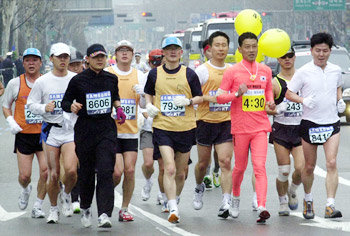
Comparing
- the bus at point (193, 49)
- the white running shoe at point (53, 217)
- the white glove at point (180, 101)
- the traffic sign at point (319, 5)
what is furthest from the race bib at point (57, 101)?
the traffic sign at point (319, 5)

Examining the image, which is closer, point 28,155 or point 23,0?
point 28,155

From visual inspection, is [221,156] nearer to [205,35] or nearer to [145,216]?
[145,216]

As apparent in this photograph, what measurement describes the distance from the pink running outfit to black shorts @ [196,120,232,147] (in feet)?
2.03

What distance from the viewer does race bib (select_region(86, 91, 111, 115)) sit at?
31.8ft

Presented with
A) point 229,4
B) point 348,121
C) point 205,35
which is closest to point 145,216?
point 348,121

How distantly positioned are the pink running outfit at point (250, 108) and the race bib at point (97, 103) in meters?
1.15

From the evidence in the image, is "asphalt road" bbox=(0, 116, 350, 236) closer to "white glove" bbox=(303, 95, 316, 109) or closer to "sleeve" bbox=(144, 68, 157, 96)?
"white glove" bbox=(303, 95, 316, 109)

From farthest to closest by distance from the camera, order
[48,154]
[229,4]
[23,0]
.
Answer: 1. [229,4]
2. [23,0]
3. [48,154]

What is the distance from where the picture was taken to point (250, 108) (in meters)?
9.94

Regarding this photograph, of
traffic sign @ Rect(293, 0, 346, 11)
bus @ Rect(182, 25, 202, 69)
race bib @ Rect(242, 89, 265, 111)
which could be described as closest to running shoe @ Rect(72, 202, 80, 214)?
race bib @ Rect(242, 89, 265, 111)

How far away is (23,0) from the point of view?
226 ft

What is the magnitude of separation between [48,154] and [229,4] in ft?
400

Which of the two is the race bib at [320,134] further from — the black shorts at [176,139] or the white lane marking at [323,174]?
the white lane marking at [323,174]

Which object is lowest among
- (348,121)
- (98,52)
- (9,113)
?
(348,121)
